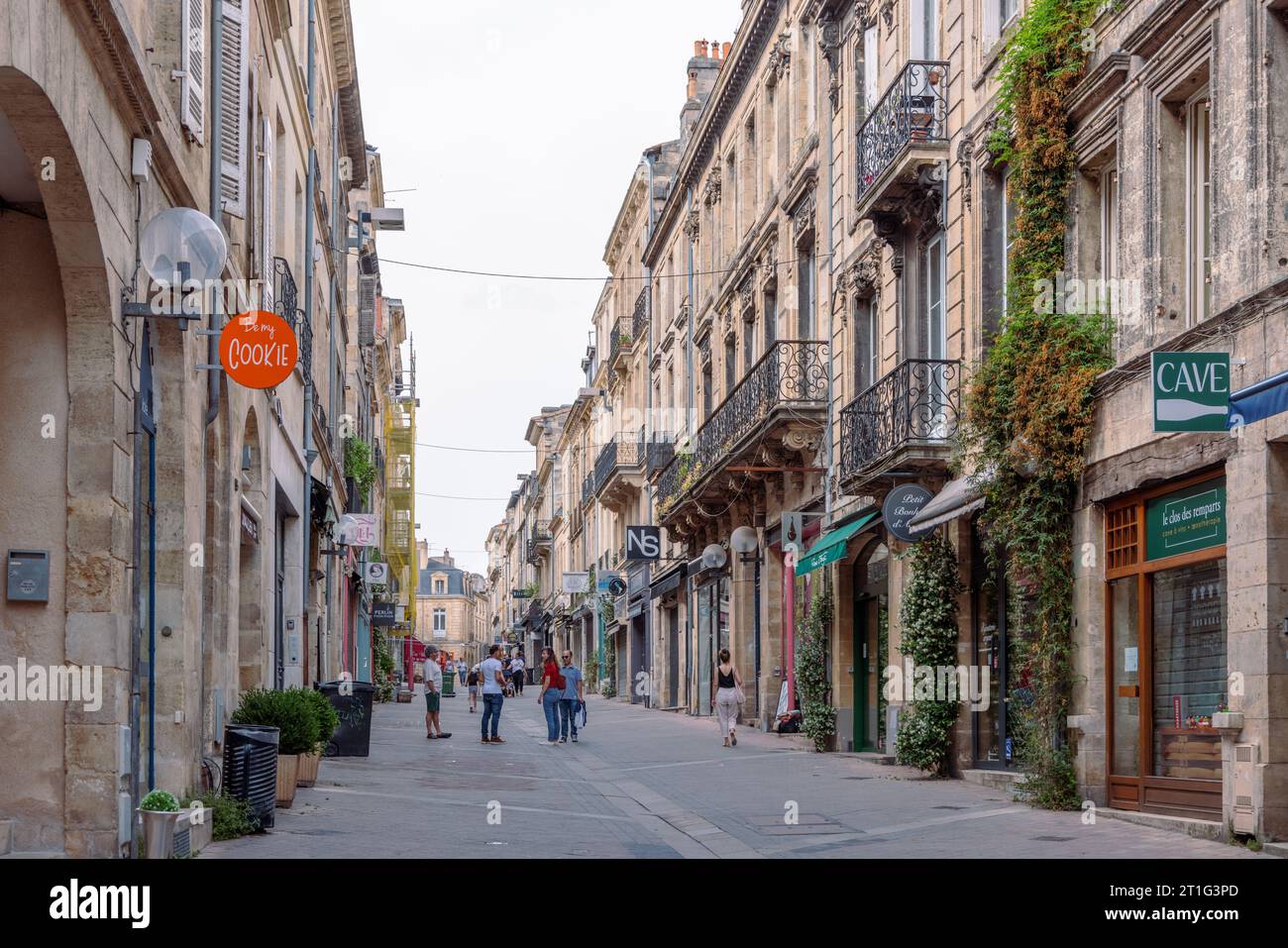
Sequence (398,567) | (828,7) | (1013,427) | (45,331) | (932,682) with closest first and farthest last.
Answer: (45,331)
(1013,427)
(932,682)
(828,7)
(398,567)

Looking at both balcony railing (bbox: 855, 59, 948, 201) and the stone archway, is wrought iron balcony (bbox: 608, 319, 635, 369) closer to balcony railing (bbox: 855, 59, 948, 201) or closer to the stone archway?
balcony railing (bbox: 855, 59, 948, 201)

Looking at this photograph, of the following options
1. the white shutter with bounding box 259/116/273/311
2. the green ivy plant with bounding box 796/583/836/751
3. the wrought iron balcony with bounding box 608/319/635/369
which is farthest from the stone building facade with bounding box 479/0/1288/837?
the wrought iron balcony with bounding box 608/319/635/369

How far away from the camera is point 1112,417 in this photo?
14.0m

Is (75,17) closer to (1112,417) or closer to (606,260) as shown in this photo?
(1112,417)

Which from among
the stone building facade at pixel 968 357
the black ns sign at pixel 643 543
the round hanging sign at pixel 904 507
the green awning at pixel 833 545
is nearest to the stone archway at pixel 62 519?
the stone building facade at pixel 968 357

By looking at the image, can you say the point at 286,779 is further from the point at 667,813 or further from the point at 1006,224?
the point at 1006,224

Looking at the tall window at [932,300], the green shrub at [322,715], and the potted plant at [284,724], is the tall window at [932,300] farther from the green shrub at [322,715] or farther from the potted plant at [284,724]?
the potted plant at [284,724]

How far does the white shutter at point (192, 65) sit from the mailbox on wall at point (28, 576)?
3.90 metres

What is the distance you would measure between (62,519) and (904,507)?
1104 centimetres

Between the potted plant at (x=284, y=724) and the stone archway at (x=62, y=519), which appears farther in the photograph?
the potted plant at (x=284, y=724)

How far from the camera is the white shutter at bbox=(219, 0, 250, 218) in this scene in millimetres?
13289

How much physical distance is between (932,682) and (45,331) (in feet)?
38.0

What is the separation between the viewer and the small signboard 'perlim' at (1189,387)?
37.6 ft

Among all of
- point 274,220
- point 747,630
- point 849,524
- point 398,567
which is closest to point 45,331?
point 274,220
